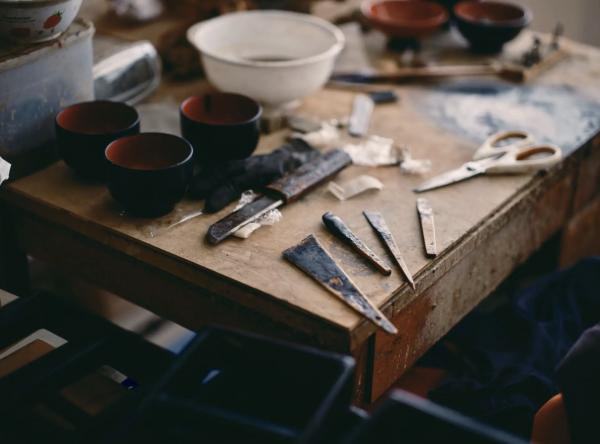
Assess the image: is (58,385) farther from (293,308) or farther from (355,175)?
(355,175)

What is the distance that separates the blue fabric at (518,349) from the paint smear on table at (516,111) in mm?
321

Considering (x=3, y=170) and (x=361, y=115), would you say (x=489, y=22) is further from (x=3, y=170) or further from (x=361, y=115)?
(x=3, y=170)

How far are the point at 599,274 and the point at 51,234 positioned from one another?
118 centimetres

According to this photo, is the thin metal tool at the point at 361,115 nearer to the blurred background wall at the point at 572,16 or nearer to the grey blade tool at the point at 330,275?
the grey blade tool at the point at 330,275

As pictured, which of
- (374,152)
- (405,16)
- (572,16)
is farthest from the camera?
(572,16)

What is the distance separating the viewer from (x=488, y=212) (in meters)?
1.56

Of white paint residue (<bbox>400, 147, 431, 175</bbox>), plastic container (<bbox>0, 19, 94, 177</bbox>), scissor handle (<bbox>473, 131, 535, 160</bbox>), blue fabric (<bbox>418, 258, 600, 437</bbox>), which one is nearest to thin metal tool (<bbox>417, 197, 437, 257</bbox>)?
white paint residue (<bbox>400, 147, 431, 175</bbox>)

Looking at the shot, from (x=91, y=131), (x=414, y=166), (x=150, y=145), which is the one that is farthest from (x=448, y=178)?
(x=91, y=131)

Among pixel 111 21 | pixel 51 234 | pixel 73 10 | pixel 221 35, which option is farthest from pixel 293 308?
pixel 111 21

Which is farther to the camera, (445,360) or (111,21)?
(111,21)

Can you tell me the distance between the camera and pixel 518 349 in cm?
176

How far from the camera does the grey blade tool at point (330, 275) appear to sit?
4.13 ft

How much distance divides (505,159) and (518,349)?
0.42 metres

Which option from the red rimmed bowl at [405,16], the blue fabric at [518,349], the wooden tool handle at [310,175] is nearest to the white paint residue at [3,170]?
the wooden tool handle at [310,175]
